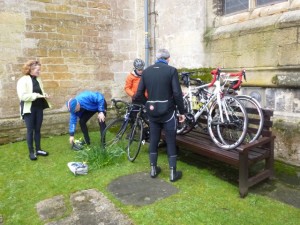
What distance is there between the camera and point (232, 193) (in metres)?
3.66

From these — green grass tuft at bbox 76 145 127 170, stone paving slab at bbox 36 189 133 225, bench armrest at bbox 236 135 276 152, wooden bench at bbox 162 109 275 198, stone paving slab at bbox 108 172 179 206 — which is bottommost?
stone paving slab at bbox 36 189 133 225

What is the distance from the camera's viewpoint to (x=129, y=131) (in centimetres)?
514

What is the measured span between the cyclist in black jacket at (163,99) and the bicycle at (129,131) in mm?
831

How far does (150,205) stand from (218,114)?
1763 millimetres

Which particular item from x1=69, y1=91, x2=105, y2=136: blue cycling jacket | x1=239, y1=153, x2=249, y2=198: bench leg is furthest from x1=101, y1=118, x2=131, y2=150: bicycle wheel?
x1=239, y1=153, x2=249, y2=198: bench leg

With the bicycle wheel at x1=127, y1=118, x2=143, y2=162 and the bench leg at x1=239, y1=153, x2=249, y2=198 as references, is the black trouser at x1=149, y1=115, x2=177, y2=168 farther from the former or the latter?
the bench leg at x1=239, y1=153, x2=249, y2=198

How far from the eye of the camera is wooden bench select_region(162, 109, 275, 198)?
3.56m

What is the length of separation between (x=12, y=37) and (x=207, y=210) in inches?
214

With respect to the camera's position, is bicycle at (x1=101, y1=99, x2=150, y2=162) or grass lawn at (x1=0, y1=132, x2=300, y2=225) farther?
bicycle at (x1=101, y1=99, x2=150, y2=162)

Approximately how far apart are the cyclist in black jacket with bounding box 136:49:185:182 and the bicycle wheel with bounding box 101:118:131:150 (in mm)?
1140

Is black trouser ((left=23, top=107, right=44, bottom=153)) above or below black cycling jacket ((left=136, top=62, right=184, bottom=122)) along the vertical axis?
below

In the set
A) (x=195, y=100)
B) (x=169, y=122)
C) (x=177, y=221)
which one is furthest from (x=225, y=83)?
(x=177, y=221)

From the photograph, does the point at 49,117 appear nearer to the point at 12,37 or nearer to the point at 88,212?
the point at 12,37

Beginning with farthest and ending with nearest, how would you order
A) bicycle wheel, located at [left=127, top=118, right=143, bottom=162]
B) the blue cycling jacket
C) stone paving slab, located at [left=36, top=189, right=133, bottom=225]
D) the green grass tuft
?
the blue cycling jacket → bicycle wheel, located at [left=127, top=118, right=143, bottom=162] → the green grass tuft → stone paving slab, located at [left=36, top=189, right=133, bottom=225]
